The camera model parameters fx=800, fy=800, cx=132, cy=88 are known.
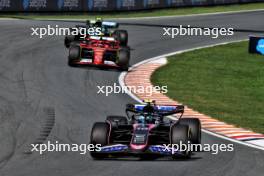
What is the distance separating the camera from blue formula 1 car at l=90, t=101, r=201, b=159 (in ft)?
→ 54.0

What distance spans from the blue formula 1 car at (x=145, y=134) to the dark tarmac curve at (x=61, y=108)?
0.24 m

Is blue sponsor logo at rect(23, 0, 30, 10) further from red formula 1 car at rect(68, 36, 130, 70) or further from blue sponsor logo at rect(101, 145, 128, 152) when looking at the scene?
blue sponsor logo at rect(101, 145, 128, 152)

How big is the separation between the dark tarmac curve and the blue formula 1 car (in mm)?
238

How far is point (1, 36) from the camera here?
38.1 metres

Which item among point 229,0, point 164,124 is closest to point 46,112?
point 164,124

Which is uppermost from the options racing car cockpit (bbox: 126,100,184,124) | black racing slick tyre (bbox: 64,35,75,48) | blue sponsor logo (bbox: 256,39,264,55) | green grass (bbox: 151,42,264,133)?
racing car cockpit (bbox: 126,100,184,124)

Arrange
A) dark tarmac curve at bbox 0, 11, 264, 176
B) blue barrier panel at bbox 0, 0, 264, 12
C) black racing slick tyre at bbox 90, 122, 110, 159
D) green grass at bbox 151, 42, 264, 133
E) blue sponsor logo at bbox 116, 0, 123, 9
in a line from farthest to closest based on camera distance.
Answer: blue sponsor logo at bbox 116, 0, 123, 9, blue barrier panel at bbox 0, 0, 264, 12, green grass at bbox 151, 42, 264, 133, black racing slick tyre at bbox 90, 122, 110, 159, dark tarmac curve at bbox 0, 11, 264, 176

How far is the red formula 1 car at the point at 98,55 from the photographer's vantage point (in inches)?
1196

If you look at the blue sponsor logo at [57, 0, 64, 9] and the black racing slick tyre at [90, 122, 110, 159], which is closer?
the black racing slick tyre at [90, 122, 110, 159]

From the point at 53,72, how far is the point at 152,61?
6018 millimetres

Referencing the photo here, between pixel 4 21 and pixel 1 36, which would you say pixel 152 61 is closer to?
pixel 1 36

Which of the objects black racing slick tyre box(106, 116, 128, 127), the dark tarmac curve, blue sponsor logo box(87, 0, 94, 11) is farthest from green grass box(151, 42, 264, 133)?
blue sponsor logo box(87, 0, 94, 11)

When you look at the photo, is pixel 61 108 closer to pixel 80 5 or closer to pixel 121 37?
pixel 121 37

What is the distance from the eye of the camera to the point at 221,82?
30188 mm
